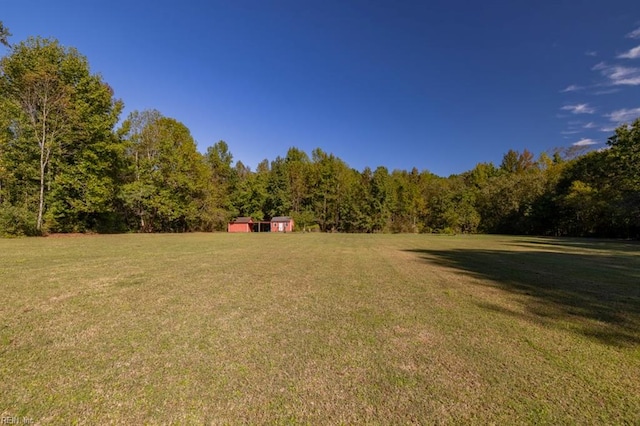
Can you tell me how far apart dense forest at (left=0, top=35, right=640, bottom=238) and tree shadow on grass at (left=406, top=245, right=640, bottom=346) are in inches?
712

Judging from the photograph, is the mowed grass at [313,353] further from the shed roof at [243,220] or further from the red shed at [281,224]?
the red shed at [281,224]

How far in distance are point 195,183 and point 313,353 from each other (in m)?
40.3

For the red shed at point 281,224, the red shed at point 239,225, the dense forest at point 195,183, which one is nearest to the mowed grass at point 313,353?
the dense forest at point 195,183

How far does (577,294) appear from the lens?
6883 millimetres

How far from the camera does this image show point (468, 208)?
171ft

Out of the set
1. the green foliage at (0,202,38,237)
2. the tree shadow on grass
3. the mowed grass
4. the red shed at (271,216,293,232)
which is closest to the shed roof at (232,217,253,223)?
the red shed at (271,216,293,232)

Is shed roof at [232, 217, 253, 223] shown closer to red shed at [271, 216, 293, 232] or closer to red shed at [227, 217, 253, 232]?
red shed at [227, 217, 253, 232]

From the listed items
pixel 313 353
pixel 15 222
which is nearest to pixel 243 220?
pixel 15 222

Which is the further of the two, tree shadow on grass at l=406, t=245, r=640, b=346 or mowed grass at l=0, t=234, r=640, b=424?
tree shadow on grass at l=406, t=245, r=640, b=346

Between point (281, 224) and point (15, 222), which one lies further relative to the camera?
point (281, 224)

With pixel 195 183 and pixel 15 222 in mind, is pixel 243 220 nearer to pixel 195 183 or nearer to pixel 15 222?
pixel 195 183

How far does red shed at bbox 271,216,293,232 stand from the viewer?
177 feet

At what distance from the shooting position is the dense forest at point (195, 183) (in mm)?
23516

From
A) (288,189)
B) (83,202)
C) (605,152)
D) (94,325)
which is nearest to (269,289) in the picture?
(94,325)
